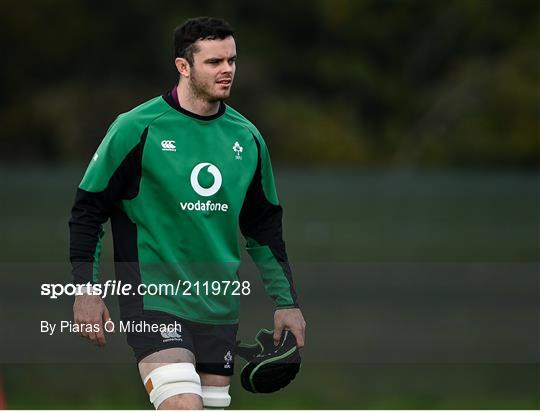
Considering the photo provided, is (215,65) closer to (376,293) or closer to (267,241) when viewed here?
(267,241)

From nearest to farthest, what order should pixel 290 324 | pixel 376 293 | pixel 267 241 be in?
pixel 290 324, pixel 267 241, pixel 376 293

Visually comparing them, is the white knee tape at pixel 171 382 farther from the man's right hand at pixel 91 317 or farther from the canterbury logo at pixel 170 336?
the man's right hand at pixel 91 317

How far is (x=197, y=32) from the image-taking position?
5133mm

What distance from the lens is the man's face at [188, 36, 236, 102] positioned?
16.7ft

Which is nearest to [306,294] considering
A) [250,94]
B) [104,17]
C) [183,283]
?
[250,94]

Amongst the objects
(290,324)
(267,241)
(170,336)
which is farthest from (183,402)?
(267,241)

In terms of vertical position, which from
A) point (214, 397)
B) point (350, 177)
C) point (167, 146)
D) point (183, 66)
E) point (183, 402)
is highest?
point (350, 177)

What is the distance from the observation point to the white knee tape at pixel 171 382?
16.0 feet

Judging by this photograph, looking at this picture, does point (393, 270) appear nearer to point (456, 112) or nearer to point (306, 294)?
point (306, 294)

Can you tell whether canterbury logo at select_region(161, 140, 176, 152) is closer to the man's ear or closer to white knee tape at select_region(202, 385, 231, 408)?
the man's ear

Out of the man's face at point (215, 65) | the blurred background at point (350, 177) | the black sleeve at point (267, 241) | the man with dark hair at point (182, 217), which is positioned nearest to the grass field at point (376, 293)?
the blurred background at point (350, 177)

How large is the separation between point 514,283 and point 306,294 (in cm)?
462

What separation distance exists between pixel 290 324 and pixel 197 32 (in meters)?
1.24

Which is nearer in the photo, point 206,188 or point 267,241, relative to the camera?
point 206,188
